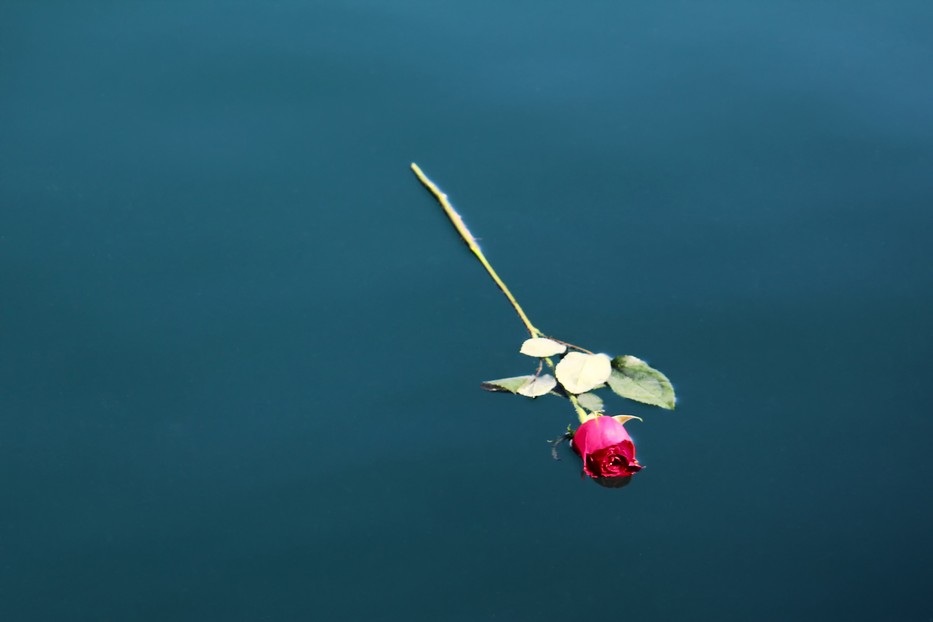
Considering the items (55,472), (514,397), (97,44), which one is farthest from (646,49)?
(55,472)

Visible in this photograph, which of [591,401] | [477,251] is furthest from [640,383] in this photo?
[477,251]

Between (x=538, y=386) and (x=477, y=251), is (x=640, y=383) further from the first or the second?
(x=477, y=251)

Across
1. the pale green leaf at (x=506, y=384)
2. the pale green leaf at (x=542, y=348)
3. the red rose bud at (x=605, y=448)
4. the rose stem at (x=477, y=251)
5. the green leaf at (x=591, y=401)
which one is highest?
the rose stem at (x=477, y=251)

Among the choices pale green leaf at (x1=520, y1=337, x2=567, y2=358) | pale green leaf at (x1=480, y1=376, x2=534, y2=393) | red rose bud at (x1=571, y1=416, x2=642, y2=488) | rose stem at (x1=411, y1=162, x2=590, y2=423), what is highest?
rose stem at (x1=411, y1=162, x2=590, y2=423)

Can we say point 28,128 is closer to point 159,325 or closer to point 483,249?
point 159,325

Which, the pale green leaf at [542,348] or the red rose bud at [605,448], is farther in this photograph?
the pale green leaf at [542,348]

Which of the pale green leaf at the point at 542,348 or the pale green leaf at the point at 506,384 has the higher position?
the pale green leaf at the point at 542,348
